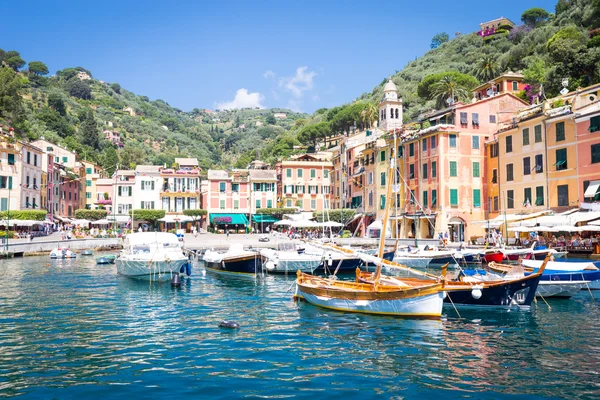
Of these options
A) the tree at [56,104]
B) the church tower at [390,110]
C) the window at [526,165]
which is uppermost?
the tree at [56,104]

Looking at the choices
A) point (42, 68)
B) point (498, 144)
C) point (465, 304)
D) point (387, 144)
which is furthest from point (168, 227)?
point (42, 68)

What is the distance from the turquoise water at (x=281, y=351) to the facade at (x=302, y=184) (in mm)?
59117

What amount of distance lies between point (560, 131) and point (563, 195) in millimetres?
5654

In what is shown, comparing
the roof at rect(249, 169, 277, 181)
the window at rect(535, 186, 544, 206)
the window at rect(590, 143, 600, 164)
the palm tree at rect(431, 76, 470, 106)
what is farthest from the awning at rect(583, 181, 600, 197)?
the roof at rect(249, 169, 277, 181)

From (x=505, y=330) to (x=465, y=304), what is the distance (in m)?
3.65

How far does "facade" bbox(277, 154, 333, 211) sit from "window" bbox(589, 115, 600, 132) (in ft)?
157

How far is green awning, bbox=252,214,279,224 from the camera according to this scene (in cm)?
8319

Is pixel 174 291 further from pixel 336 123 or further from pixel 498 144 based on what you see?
pixel 336 123

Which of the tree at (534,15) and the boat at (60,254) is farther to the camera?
the tree at (534,15)

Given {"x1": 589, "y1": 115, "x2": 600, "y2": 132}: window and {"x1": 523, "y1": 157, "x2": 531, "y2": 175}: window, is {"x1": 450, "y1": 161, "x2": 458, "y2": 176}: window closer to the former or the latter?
{"x1": 523, "y1": 157, "x2": 531, "y2": 175}: window

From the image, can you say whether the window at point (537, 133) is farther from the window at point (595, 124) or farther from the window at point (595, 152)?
the window at point (595, 152)

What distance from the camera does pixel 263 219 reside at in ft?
274

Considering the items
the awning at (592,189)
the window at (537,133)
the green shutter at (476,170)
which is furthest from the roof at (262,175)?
the awning at (592,189)

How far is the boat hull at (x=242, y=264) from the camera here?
3769 centimetres
